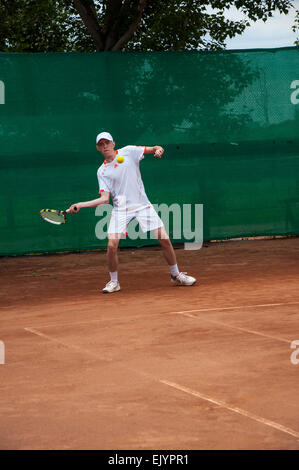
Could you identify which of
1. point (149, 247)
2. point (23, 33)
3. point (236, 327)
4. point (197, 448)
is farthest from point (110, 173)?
point (23, 33)

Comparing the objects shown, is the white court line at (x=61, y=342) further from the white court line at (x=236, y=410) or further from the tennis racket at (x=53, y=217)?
the tennis racket at (x=53, y=217)

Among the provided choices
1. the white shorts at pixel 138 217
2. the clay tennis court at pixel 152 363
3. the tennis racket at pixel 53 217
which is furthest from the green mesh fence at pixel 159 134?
the white shorts at pixel 138 217

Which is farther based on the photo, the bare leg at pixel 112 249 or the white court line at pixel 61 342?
the bare leg at pixel 112 249

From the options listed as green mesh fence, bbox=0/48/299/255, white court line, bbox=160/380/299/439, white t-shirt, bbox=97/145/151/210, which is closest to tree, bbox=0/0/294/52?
green mesh fence, bbox=0/48/299/255

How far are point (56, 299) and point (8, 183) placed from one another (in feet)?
8.19

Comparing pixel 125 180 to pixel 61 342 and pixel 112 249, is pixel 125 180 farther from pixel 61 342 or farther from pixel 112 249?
pixel 61 342

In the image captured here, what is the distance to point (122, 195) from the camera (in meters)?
7.43

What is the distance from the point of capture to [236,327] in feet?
18.3

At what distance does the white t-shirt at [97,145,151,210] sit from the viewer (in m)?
7.36

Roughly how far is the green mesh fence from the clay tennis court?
1392 millimetres

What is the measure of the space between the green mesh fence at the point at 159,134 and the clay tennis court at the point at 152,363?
1.39 metres

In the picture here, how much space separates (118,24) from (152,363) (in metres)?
9.88

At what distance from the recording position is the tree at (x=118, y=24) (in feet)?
44.7

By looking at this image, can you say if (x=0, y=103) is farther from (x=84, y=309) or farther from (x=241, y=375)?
(x=241, y=375)
